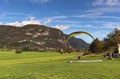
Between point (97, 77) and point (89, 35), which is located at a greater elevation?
point (89, 35)

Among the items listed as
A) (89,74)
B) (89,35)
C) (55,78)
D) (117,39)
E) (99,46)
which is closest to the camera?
(55,78)

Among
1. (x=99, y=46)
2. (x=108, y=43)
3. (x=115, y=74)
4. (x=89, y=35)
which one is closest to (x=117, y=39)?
(x=108, y=43)

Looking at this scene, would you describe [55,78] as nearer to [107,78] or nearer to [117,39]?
[107,78]

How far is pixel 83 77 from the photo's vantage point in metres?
24.2

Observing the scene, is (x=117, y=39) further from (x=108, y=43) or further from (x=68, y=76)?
(x=68, y=76)

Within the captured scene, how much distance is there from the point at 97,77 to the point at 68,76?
2.66 m

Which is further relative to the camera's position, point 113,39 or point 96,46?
point 96,46

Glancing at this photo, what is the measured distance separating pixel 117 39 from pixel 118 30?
17.0 feet

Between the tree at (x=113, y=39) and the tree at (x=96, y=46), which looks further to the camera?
the tree at (x=96, y=46)

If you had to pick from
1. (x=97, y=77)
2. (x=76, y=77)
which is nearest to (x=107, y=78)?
(x=97, y=77)

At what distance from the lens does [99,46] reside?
9306 centimetres

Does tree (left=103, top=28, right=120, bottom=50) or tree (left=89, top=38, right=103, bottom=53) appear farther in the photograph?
tree (left=89, top=38, right=103, bottom=53)

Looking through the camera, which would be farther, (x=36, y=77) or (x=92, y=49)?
(x=92, y=49)

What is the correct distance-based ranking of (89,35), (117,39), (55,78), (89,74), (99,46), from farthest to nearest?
1. (99,46)
2. (117,39)
3. (89,35)
4. (89,74)
5. (55,78)
